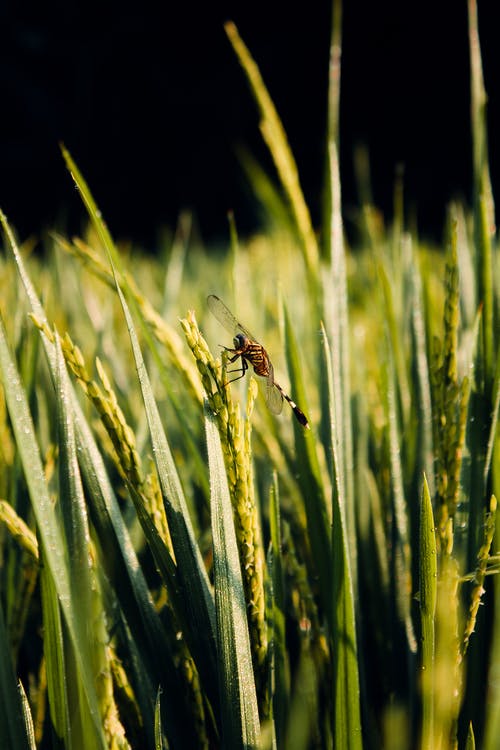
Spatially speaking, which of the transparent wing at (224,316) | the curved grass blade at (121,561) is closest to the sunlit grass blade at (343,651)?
the curved grass blade at (121,561)

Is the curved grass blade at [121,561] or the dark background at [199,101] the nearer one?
the curved grass blade at [121,561]

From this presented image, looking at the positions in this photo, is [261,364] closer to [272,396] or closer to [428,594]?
[272,396]

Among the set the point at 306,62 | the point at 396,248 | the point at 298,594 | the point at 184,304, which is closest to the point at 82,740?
the point at 298,594

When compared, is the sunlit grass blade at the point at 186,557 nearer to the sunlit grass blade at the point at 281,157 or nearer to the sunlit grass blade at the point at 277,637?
the sunlit grass blade at the point at 277,637

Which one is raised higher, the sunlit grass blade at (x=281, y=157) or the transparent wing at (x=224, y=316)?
the sunlit grass blade at (x=281, y=157)

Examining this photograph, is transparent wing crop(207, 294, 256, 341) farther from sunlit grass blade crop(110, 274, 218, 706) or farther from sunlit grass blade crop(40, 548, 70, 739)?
sunlit grass blade crop(40, 548, 70, 739)

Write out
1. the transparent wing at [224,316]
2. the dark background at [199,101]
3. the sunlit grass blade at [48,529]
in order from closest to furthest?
the sunlit grass blade at [48,529] < the transparent wing at [224,316] < the dark background at [199,101]

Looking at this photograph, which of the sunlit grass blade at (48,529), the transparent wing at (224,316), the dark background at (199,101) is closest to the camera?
the sunlit grass blade at (48,529)
